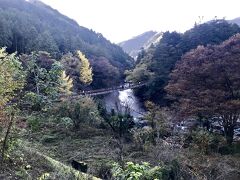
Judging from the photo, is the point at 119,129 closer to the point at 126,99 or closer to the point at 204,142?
the point at 204,142

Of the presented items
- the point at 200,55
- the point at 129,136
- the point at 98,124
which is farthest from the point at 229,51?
the point at 98,124

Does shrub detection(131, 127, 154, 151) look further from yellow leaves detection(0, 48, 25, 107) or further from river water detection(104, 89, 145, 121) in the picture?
river water detection(104, 89, 145, 121)

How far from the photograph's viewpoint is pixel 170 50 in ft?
148

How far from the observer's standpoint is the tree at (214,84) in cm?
1789

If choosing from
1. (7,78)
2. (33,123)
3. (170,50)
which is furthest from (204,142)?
(170,50)

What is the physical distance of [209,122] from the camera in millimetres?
22000

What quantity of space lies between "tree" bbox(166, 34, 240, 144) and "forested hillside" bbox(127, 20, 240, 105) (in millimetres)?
18037

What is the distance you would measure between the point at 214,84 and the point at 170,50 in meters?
26.5

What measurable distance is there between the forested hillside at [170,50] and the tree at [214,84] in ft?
59.2

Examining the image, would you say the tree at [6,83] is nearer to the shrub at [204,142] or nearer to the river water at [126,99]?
the shrub at [204,142]

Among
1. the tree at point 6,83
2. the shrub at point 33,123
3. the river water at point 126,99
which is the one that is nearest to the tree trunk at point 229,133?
the shrub at point 33,123

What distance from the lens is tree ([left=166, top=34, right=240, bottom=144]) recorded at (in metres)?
17.9

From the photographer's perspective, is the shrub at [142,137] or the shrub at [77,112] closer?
the shrub at [142,137]

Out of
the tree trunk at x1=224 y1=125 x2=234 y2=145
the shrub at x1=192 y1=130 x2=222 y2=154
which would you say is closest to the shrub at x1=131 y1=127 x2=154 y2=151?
the shrub at x1=192 y1=130 x2=222 y2=154
